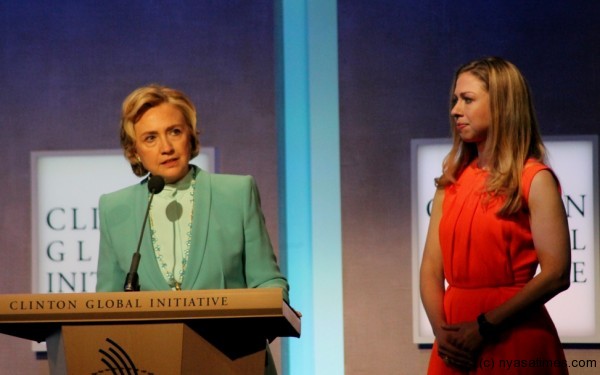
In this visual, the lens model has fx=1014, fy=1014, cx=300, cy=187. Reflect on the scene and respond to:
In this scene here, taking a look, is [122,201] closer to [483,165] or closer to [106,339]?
[106,339]

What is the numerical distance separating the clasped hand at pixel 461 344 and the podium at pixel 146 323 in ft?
2.34

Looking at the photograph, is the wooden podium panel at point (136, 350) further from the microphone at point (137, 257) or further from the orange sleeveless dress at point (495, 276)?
the orange sleeveless dress at point (495, 276)

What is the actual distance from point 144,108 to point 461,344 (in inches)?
45.7

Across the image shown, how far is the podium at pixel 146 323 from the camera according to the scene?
229cm

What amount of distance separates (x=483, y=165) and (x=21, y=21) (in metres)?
2.75

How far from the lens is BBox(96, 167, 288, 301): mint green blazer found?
2828 millimetres

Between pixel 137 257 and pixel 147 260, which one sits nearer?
pixel 137 257

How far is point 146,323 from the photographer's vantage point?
7.66ft

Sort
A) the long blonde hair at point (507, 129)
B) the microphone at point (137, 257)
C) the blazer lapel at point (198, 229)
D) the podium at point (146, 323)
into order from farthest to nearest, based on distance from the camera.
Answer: the long blonde hair at point (507, 129) < the blazer lapel at point (198, 229) < the microphone at point (137, 257) < the podium at point (146, 323)

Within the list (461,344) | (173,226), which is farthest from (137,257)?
(461,344)

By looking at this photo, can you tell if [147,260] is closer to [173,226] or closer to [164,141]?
[173,226]

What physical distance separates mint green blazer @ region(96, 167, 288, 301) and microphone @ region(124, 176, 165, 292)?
3.4 inches

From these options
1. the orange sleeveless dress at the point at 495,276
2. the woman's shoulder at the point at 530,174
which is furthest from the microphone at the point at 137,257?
the woman's shoulder at the point at 530,174

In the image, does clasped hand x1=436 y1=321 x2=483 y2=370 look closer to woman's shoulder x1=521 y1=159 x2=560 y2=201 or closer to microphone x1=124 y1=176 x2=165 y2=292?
woman's shoulder x1=521 y1=159 x2=560 y2=201
